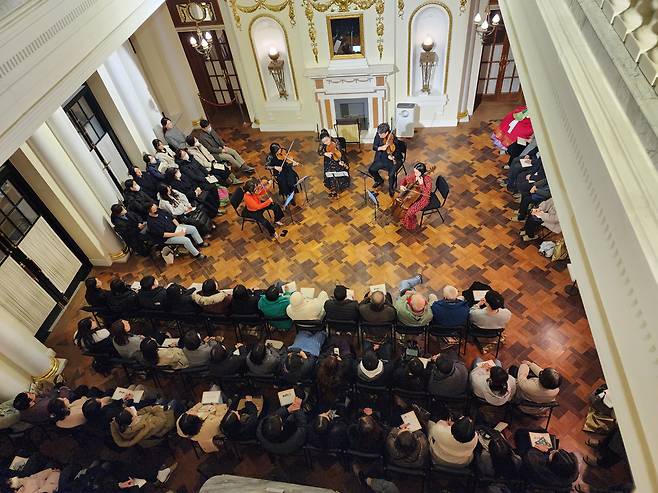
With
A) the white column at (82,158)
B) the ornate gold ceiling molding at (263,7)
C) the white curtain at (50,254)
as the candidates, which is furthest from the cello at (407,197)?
the white curtain at (50,254)

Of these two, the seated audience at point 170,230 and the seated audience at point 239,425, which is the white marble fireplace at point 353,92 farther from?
the seated audience at point 239,425

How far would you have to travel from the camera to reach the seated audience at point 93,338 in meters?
5.16

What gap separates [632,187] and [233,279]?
223 inches

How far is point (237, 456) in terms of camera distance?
4.81 meters

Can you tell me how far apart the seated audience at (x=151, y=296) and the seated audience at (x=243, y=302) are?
919 mm

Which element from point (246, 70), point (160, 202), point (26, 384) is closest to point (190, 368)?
point (26, 384)

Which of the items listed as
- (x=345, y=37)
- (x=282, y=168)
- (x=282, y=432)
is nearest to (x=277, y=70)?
(x=345, y=37)

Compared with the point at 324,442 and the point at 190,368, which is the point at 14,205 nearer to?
the point at 190,368

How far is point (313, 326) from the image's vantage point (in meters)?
5.14

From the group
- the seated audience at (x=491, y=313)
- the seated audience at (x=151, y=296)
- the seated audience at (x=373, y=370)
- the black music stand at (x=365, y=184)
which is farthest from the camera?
the black music stand at (x=365, y=184)

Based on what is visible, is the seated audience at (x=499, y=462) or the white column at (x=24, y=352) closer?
the seated audience at (x=499, y=462)

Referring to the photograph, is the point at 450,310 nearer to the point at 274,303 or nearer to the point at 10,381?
the point at 274,303

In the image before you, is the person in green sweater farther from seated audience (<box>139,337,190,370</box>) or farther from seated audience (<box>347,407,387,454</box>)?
seated audience (<box>347,407,387,454</box>)

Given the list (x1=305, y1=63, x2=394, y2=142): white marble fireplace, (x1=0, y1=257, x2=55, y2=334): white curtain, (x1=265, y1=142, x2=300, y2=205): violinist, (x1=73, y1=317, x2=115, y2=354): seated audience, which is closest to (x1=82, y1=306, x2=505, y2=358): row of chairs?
(x1=73, y1=317, x2=115, y2=354): seated audience
